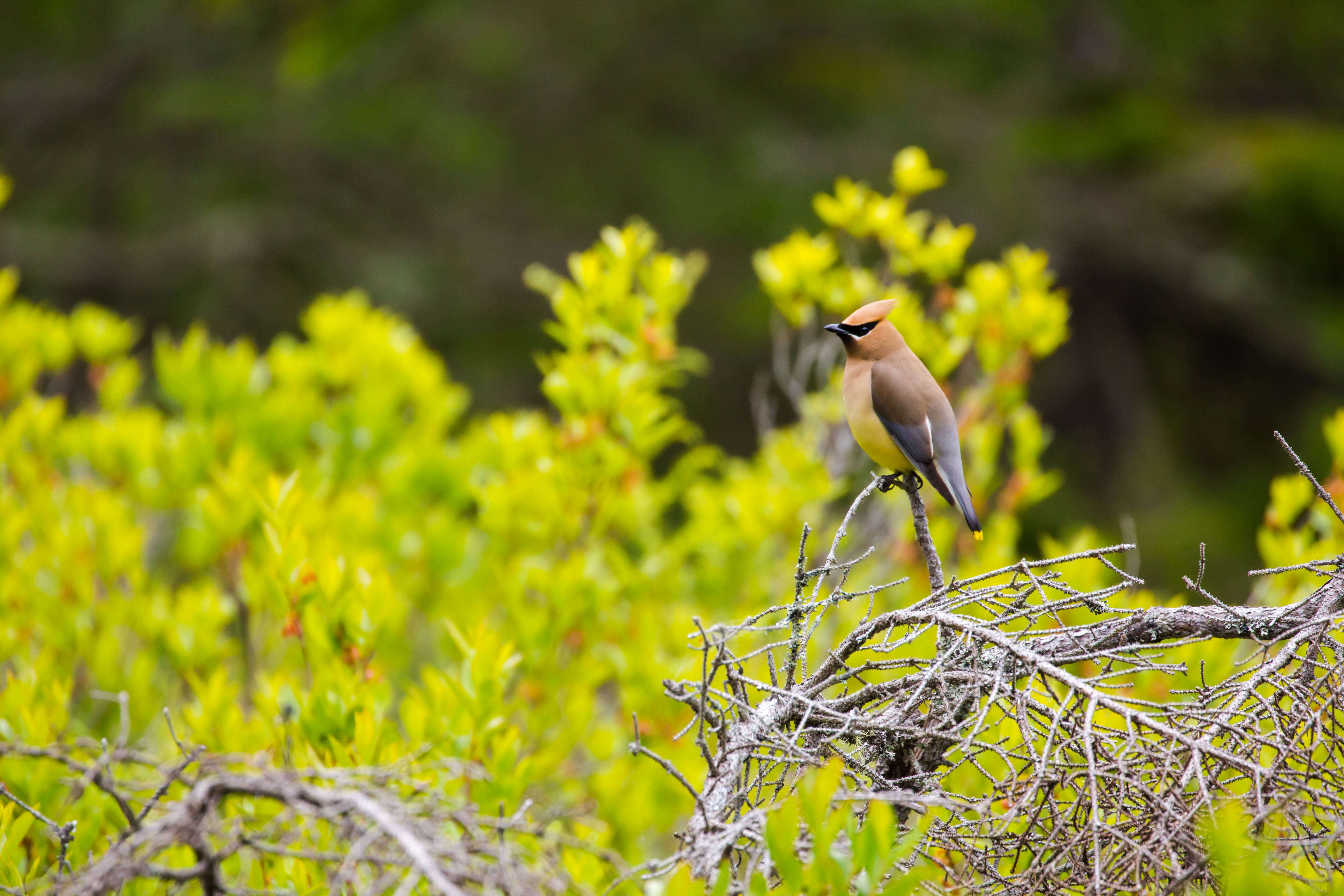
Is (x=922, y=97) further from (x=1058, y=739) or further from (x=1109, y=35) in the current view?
(x=1058, y=739)

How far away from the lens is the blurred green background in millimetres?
7074

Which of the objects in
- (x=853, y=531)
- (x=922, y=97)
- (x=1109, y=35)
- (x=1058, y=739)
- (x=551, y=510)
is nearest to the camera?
(x=1058, y=739)

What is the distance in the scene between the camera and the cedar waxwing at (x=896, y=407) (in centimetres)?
163

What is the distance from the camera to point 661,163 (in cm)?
728

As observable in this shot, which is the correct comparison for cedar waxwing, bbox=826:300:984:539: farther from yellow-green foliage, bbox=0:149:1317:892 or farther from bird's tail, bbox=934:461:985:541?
yellow-green foliage, bbox=0:149:1317:892

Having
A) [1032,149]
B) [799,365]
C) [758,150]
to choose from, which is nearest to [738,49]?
[758,150]

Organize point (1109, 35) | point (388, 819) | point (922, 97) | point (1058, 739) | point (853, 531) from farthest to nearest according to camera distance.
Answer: point (1109, 35)
point (922, 97)
point (853, 531)
point (1058, 739)
point (388, 819)

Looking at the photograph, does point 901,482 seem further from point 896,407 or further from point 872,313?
point 872,313

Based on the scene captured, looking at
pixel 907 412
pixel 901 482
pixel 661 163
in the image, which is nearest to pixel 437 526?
pixel 901 482

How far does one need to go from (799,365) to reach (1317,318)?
5256mm

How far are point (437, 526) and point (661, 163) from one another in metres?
4.55

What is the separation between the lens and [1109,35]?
25.9 ft

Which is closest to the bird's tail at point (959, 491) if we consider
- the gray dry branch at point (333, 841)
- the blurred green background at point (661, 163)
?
the gray dry branch at point (333, 841)

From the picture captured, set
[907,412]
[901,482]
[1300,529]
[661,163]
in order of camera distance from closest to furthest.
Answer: [907,412] → [901,482] → [1300,529] → [661,163]
